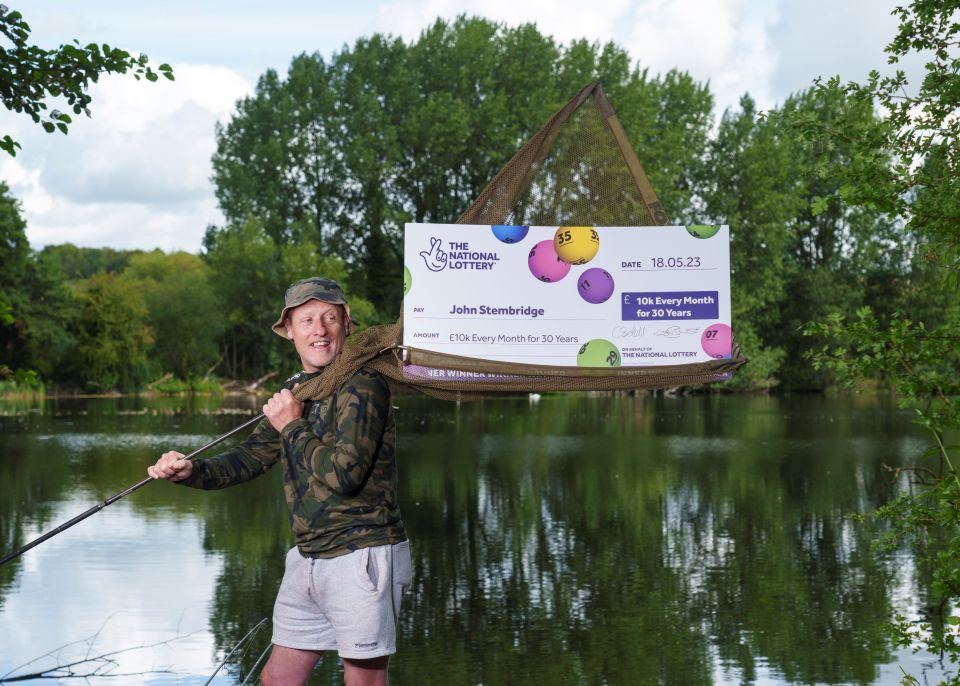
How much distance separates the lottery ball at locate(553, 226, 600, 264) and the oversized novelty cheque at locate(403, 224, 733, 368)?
6cm

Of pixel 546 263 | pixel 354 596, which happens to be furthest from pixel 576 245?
pixel 354 596

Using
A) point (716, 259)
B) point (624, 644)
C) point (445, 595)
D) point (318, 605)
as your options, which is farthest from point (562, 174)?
point (445, 595)

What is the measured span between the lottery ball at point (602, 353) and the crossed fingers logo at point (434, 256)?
1.88 feet

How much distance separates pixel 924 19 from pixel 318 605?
3.89 meters

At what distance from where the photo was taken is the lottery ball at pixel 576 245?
484 cm

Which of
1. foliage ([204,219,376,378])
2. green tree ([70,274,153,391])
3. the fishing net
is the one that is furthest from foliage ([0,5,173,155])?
green tree ([70,274,153,391])

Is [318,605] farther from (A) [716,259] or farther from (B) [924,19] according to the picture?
(B) [924,19]

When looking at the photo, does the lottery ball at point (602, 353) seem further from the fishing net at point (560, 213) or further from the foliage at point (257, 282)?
the foliage at point (257, 282)

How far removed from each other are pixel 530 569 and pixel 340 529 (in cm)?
963

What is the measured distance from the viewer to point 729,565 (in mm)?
13938

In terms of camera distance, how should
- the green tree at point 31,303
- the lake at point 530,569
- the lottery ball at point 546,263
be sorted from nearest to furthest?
1. the lottery ball at point 546,263
2. the lake at point 530,569
3. the green tree at point 31,303

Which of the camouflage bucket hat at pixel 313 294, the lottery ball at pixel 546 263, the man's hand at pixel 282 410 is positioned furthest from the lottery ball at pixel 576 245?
the man's hand at pixel 282 410

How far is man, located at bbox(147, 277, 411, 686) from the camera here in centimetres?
405

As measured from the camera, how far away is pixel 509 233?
4836 millimetres
